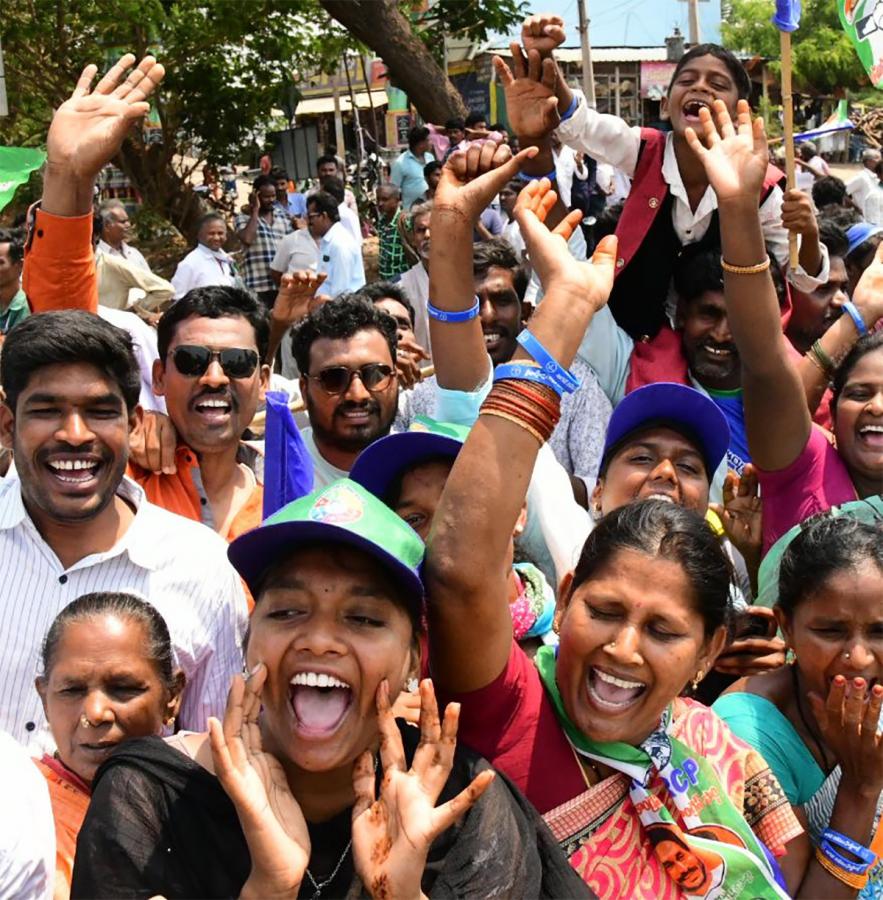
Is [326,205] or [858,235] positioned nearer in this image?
[858,235]

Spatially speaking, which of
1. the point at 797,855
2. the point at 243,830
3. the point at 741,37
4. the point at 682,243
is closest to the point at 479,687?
the point at 243,830

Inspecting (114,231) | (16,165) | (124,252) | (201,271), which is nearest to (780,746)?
(16,165)

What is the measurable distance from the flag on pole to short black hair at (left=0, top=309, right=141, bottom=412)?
12.7 feet

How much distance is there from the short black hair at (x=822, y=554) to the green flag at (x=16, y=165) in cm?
331

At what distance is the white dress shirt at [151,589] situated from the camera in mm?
2617

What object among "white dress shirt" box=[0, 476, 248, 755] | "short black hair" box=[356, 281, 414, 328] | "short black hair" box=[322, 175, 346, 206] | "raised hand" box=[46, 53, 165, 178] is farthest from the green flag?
"short black hair" box=[322, 175, 346, 206]

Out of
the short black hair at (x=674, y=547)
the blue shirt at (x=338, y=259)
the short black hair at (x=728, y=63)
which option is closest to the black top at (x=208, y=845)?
the short black hair at (x=674, y=547)

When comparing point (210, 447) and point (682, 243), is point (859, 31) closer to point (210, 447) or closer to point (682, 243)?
point (682, 243)

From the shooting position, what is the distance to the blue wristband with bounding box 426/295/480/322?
2.87 m

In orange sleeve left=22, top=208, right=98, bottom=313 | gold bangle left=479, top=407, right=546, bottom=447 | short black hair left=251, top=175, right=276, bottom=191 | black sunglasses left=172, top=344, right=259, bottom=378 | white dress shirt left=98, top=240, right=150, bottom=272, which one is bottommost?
gold bangle left=479, top=407, right=546, bottom=447

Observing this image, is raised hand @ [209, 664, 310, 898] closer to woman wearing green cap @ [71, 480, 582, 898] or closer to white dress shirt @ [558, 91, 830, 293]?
woman wearing green cap @ [71, 480, 582, 898]

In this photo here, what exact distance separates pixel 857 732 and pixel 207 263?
7.94 meters

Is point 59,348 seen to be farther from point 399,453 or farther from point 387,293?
point 387,293

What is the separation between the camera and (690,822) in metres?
2.07
